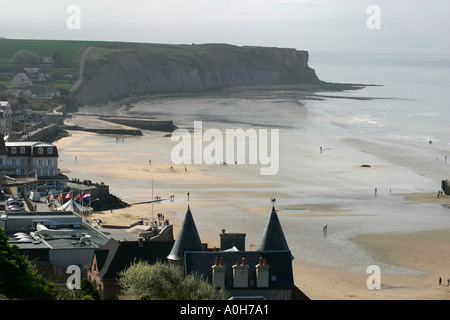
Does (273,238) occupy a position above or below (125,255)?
above

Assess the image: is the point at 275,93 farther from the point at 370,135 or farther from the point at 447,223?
the point at 447,223

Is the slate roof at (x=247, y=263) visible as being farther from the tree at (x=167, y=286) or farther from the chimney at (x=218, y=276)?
the tree at (x=167, y=286)

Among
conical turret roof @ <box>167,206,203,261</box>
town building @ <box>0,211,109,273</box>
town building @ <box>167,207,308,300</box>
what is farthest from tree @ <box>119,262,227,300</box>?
town building @ <box>0,211,109,273</box>

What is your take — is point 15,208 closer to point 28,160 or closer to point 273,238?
point 28,160

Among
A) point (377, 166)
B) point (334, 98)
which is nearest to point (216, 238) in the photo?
point (377, 166)

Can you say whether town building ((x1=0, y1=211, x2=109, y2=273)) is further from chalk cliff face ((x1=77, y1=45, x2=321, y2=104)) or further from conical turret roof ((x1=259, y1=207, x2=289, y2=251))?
chalk cliff face ((x1=77, y1=45, x2=321, y2=104))

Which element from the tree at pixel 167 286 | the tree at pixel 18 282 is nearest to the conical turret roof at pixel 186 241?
the tree at pixel 167 286

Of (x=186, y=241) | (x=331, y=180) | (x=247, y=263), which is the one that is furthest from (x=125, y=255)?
(x=331, y=180)
